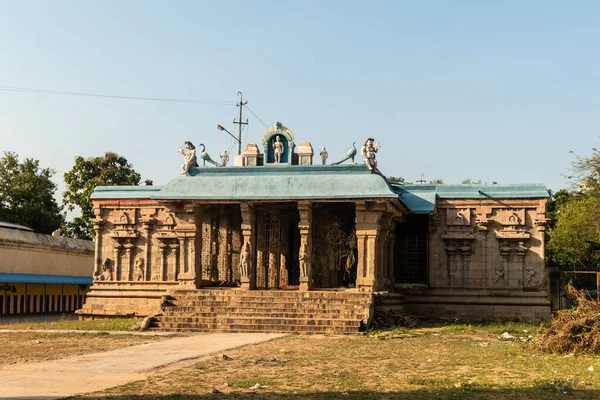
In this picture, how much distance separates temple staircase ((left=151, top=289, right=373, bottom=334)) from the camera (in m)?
21.3

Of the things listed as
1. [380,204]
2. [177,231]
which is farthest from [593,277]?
[177,231]

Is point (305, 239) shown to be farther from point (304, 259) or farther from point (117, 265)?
point (117, 265)

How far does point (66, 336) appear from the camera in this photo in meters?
19.7

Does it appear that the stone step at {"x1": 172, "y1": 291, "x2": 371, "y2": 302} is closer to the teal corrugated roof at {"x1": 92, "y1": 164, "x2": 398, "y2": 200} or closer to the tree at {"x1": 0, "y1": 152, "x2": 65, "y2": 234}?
the teal corrugated roof at {"x1": 92, "y1": 164, "x2": 398, "y2": 200}

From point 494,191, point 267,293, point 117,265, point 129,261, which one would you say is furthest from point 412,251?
point 117,265

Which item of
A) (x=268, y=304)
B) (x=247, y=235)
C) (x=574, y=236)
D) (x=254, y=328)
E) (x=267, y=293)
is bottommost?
(x=254, y=328)

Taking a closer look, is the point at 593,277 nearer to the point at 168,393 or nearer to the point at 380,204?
the point at 380,204

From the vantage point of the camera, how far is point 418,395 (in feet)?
33.3

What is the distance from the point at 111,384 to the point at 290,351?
553cm

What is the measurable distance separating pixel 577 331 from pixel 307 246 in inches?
399

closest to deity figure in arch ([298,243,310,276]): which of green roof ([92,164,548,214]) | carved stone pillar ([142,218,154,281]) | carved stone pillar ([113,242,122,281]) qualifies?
green roof ([92,164,548,214])

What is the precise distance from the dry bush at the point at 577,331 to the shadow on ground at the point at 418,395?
4.29m

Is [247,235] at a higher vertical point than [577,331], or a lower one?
higher

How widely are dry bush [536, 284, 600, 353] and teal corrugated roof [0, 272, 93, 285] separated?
77.3 ft
